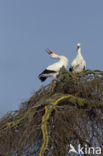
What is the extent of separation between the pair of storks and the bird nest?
8.92 feet

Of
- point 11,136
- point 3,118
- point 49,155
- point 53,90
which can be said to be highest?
point 53,90

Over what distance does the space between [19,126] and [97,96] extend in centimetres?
128

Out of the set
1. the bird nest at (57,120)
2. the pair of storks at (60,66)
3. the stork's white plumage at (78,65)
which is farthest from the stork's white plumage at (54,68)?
the bird nest at (57,120)

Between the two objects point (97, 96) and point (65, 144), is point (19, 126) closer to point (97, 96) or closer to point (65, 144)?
point (65, 144)

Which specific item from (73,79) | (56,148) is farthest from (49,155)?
(73,79)

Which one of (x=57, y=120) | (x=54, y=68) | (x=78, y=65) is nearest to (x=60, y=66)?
(x=54, y=68)

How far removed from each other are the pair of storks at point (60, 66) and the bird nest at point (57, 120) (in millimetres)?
2720

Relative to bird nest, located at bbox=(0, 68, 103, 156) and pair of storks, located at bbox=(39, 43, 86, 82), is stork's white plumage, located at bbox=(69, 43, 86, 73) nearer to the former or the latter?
pair of storks, located at bbox=(39, 43, 86, 82)

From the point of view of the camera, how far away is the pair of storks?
916cm

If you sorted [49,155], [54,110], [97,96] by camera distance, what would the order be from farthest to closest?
[97,96] → [54,110] → [49,155]

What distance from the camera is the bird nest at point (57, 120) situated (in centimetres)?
518

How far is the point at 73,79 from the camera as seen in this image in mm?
6258

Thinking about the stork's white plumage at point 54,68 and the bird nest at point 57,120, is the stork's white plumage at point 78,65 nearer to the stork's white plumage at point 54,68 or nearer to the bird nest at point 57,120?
the stork's white plumage at point 54,68

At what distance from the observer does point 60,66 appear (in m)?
9.18
